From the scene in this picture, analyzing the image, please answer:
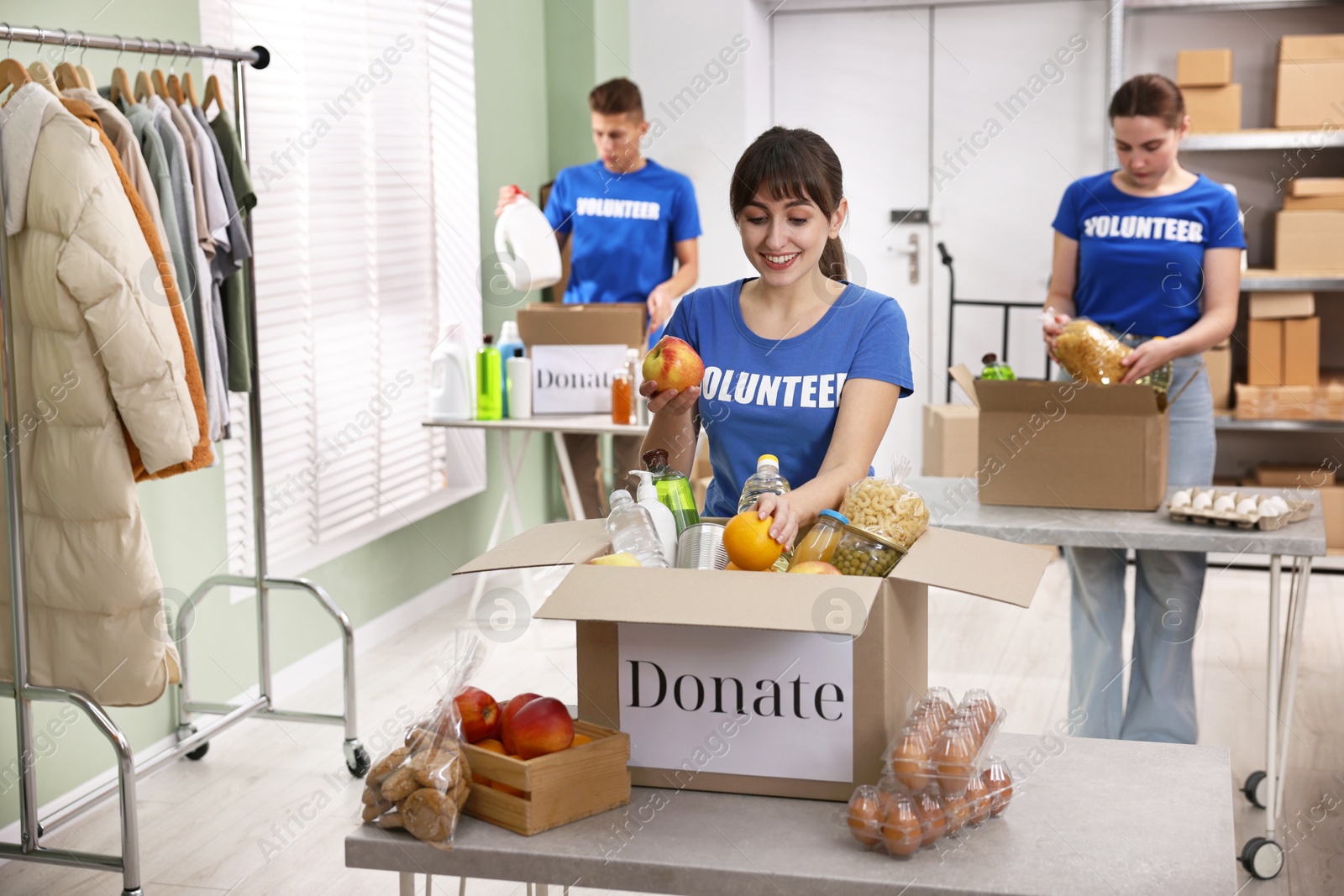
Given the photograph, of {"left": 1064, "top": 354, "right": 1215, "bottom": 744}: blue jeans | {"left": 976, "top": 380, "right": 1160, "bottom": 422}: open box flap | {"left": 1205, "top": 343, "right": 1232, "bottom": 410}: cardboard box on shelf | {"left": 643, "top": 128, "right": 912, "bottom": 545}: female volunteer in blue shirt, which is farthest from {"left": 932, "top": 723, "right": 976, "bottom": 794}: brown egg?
{"left": 1205, "top": 343, "right": 1232, "bottom": 410}: cardboard box on shelf

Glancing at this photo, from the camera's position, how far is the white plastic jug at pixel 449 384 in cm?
380

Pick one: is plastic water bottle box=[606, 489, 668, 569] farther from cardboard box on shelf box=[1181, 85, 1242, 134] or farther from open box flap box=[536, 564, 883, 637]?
cardboard box on shelf box=[1181, 85, 1242, 134]

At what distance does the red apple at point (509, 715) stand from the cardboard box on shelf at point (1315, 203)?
14.1 feet

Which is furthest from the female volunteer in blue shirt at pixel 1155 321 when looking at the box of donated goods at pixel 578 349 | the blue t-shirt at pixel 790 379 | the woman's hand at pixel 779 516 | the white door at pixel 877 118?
the white door at pixel 877 118

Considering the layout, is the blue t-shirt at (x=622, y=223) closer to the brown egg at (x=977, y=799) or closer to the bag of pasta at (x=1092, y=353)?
the bag of pasta at (x=1092, y=353)

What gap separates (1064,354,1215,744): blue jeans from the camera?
2611 millimetres

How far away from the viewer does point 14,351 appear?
7.27ft

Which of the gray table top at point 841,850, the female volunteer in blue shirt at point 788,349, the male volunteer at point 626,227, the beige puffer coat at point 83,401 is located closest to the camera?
the gray table top at point 841,850

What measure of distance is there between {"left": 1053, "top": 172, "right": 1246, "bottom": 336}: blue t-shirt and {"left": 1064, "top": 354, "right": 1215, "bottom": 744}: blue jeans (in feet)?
0.41

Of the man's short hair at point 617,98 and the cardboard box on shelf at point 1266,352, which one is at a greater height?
the man's short hair at point 617,98

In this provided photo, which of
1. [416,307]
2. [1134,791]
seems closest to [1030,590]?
[1134,791]

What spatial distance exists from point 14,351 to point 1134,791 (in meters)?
1.95

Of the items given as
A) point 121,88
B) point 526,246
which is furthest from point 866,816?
point 526,246

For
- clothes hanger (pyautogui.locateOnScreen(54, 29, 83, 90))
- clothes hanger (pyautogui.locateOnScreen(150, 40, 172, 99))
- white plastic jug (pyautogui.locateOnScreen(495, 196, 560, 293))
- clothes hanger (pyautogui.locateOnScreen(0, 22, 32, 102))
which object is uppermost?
clothes hanger (pyautogui.locateOnScreen(150, 40, 172, 99))
